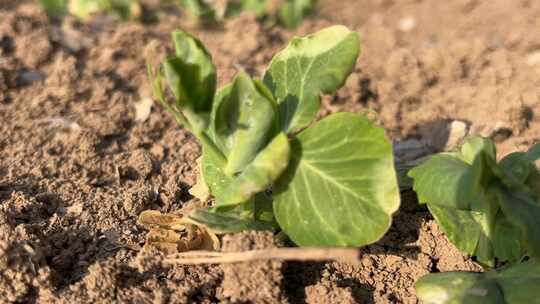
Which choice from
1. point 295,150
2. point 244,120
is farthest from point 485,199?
point 244,120

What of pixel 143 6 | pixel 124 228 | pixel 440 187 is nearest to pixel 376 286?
pixel 440 187

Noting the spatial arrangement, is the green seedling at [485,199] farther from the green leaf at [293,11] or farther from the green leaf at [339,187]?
the green leaf at [293,11]

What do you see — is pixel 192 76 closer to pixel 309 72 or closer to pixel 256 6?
pixel 309 72

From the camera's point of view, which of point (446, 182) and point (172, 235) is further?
point (172, 235)

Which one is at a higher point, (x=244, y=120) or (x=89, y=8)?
(x=244, y=120)

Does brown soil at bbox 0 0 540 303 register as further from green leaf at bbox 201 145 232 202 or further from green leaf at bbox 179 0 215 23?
green leaf at bbox 201 145 232 202

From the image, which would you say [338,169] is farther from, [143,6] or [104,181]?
[143,6]

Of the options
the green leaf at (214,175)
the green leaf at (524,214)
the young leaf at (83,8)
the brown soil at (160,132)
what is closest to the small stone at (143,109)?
the brown soil at (160,132)
